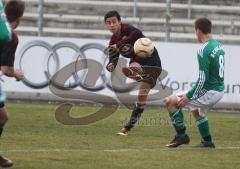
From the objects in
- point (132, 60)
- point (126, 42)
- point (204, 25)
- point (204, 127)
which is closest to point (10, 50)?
point (204, 25)

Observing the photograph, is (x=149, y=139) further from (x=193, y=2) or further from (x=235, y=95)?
(x=193, y=2)

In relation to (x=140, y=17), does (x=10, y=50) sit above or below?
above

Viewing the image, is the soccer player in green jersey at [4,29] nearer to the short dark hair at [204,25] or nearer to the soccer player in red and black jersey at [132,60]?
the short dark hair at [204,25]

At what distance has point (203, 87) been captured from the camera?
12.2 m

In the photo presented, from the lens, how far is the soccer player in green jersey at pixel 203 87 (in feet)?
39.7

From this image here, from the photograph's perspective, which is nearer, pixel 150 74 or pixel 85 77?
pixel 150 74

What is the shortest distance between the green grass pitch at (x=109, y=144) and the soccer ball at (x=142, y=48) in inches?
61.2

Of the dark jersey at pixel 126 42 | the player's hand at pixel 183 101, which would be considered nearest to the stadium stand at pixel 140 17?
the dark jersey at pixel 126 42

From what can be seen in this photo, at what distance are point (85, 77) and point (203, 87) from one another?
9380 millimetres

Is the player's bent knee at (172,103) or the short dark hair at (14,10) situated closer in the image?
the short dark hair at (14,10)

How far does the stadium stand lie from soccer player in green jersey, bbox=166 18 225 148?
12.8 metres

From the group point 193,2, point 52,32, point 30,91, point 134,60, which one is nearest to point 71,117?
point 134,60

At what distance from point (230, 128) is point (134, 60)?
2705 millimetres

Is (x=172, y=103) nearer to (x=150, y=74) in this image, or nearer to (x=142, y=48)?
(x=142, y=48)
